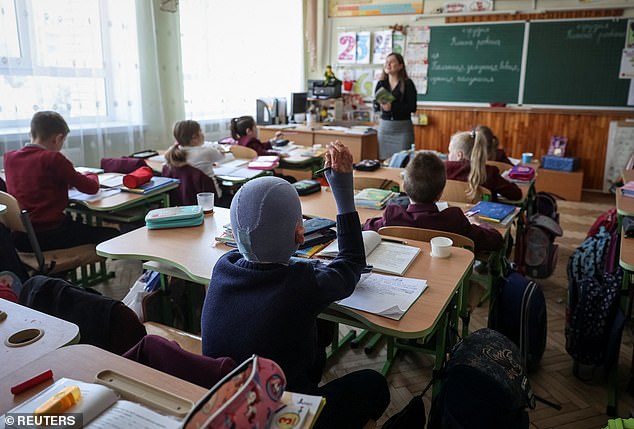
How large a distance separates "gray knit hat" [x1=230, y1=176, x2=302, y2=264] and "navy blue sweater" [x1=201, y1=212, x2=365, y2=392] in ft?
0.13

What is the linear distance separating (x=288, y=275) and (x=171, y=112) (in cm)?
427

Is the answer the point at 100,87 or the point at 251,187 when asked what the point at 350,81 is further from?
the point at 251,187

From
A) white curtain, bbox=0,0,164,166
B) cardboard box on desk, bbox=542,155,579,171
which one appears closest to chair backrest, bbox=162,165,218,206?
white curtain, bbox=0,0,164,166

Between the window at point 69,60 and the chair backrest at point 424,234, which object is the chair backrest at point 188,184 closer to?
the window at point 69,60

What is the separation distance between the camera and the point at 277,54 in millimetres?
6441

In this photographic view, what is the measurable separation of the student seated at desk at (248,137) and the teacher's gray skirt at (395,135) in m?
1.17

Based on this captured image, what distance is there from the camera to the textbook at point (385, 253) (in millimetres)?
1693

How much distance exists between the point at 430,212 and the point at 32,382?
5.24ft

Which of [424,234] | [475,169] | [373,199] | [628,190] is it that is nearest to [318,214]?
[373,199]

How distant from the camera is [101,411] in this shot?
2.85 ft

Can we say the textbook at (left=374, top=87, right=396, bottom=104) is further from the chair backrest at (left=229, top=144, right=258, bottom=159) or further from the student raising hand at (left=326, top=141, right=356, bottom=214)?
the student raising hand at (left=326, top=141, right=356, bottom=214)

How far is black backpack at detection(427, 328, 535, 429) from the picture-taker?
154cm

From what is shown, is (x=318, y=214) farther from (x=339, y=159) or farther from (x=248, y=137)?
(x=248, y=137)

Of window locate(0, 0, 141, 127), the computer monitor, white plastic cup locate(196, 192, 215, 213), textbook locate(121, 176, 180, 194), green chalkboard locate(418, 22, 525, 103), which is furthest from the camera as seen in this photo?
the computer monitor
